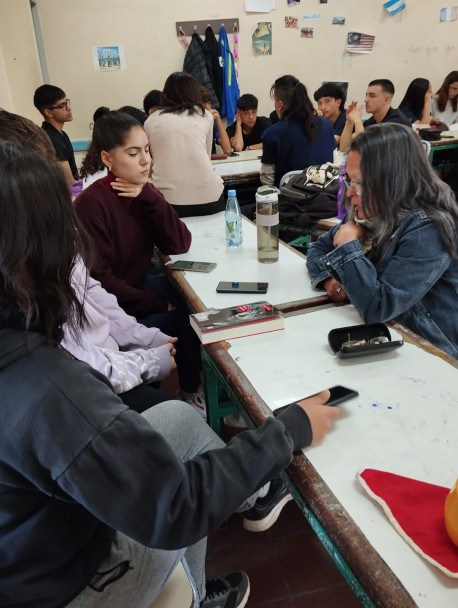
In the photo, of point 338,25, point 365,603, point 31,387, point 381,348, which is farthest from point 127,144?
point 338,25

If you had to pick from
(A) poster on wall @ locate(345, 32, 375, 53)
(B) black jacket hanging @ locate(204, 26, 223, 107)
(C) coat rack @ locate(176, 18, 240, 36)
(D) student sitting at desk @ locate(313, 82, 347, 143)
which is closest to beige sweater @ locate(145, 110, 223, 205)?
(D) student sitting at desk @ locate(313, 82, 347, 143)

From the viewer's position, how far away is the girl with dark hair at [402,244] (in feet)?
4.10

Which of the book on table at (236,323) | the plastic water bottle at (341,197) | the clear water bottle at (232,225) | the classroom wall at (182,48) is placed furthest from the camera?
the classroom wall at (182,48)

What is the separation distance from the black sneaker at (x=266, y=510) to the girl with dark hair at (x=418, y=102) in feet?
15.1

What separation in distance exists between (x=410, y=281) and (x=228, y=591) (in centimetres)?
95

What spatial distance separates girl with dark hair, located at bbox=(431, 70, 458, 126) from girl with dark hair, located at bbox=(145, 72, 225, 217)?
3.84 meters

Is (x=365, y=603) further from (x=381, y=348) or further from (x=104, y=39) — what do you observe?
(x=104, y=39)

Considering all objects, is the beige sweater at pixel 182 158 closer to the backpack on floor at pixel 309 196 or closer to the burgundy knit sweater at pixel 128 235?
the backpack on floor at pixel 309 196

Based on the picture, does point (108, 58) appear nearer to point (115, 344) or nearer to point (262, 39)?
point (262, 39)

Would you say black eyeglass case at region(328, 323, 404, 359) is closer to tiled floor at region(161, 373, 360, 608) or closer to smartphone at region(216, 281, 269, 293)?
smartphone at region(216, 281, 269, 293)

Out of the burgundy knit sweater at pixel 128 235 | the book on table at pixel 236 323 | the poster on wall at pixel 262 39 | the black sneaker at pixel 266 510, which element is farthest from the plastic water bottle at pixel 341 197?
the poster on wall at pixel 262 39

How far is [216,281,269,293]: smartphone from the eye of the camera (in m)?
1.49

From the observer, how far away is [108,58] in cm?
474

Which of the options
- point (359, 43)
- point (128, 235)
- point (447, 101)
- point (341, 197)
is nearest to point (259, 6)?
point (359, 43)
